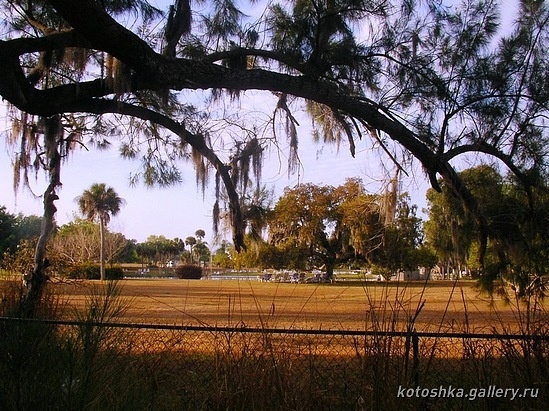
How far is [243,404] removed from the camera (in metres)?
3.04

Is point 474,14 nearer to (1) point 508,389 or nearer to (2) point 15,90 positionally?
(1) point 508,389

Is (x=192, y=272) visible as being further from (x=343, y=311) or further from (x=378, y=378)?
(x=378, y=378)

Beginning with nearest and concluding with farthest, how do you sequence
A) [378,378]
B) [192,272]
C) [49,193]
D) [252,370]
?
[378,378]
[252,370]
[49,193]
[192,272]

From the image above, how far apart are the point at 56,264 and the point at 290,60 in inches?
359

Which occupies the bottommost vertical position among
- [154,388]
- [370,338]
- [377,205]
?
[154,388]

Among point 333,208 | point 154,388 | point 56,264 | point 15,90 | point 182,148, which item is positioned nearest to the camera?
point 154,388

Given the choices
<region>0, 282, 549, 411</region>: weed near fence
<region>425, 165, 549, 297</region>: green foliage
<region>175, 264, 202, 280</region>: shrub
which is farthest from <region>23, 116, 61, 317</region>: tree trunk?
<region>175, 264, 202, 280</region>: shrub

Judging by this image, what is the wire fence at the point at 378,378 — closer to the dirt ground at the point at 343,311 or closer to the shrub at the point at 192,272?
the dirt ground at the point at 343,311

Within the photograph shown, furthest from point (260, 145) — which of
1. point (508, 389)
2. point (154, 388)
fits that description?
point (508, 389)

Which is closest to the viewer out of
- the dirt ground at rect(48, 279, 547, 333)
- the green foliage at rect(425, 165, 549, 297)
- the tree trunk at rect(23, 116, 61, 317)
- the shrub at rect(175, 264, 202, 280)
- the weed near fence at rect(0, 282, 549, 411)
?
the weed near fence at rect(0, 282, 549, 411)

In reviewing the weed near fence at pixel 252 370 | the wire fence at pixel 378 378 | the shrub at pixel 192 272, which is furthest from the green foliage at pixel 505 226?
the shrub at pixel 192 272

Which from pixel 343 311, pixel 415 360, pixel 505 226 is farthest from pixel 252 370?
pixel 343 311

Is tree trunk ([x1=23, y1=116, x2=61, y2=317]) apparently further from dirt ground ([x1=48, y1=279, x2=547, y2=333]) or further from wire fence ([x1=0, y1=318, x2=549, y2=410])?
wire fence ([x1=0, y1=318, x2=549, y2=410])

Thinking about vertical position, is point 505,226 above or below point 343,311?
above
